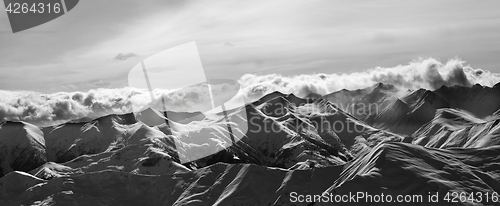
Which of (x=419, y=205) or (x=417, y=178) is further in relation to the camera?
(x=417, y=178)

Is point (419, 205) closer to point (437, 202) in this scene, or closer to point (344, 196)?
point (437, 202)

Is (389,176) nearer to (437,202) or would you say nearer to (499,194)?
(437,202)

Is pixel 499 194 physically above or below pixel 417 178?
below

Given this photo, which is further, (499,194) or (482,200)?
(499,194)

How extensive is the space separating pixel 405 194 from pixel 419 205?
983cm

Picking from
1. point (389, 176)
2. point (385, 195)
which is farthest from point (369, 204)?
point (389, 176)

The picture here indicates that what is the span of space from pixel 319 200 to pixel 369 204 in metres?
19.8

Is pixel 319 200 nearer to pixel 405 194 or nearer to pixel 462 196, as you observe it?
pixel 405 194

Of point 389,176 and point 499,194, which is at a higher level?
point 389,176

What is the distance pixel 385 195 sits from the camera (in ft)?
612

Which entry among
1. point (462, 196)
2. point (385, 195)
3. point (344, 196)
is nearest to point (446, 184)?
point (462, 196)

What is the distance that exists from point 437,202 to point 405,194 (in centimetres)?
1268

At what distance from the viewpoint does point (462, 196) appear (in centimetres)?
18038

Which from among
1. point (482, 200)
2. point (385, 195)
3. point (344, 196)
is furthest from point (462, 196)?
point (344, 196)
